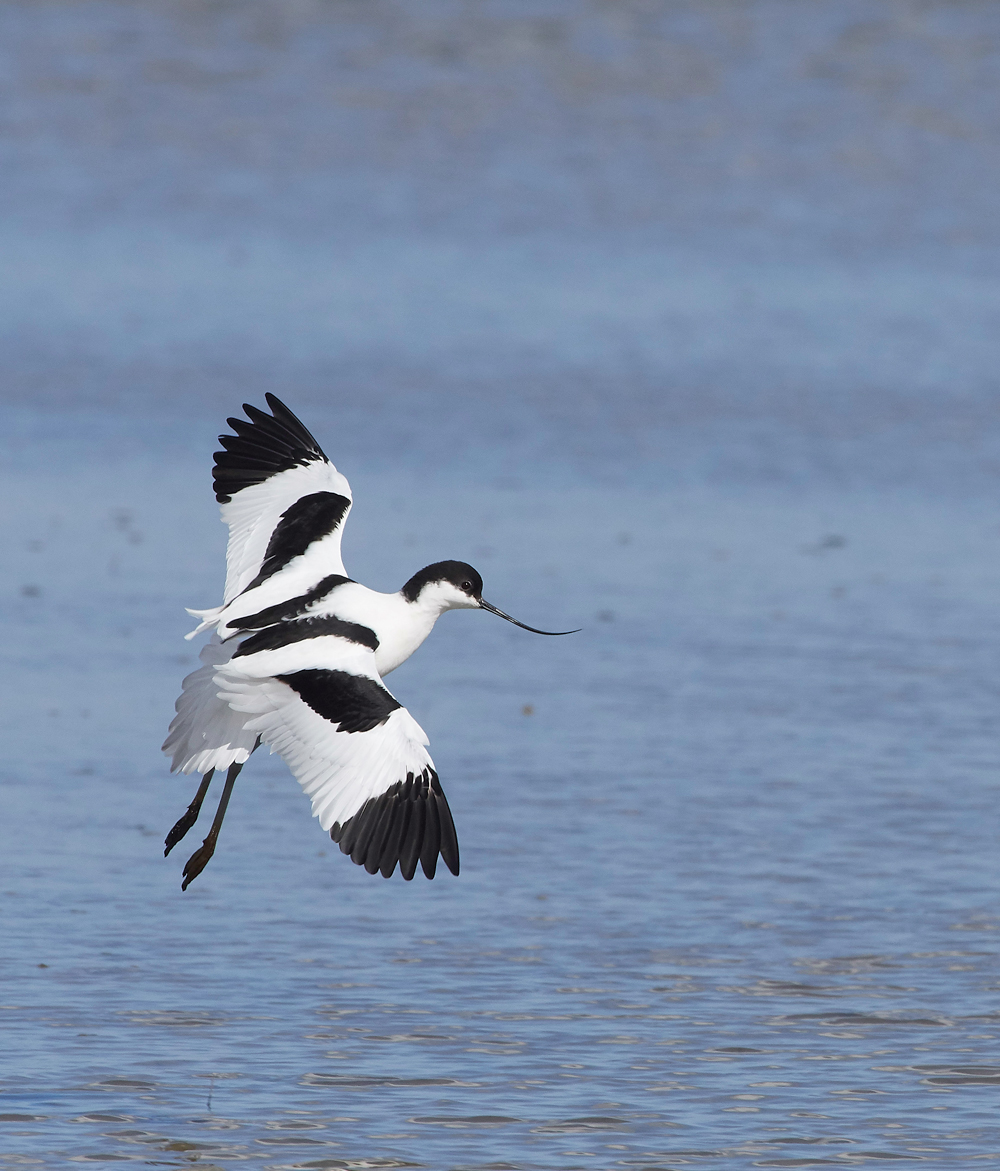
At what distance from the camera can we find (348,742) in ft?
20.1

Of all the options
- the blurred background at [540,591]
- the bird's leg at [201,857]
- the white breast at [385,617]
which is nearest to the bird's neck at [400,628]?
the white breast at [385,617]

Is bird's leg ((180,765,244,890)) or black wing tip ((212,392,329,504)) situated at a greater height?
black wing tip ((212,392,329,504))

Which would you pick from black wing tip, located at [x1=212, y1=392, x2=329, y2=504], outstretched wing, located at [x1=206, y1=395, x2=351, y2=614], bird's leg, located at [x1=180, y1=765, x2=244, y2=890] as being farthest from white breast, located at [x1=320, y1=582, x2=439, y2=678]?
black wing tip, located at [x1=212, y1=392, x2=329, y2=504]

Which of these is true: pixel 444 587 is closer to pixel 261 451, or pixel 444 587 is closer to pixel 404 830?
pixel 261 451

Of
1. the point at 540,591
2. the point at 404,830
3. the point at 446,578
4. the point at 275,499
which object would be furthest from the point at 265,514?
the point at 540,591

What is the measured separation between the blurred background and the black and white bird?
1.89ft

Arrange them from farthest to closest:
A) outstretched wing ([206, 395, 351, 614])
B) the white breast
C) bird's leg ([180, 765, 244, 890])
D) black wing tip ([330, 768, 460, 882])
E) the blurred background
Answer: outstretched wing ([206, 395, 351, 614]) < bird's leg ([180, 765, 244, 890]) < the white breast < the blurred background < black wing tip ([330, 768, 460, 882])

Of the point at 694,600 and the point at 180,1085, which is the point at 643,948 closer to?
the point at 180,1085

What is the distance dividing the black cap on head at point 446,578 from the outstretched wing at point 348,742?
1.70 ft

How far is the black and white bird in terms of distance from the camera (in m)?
6.03

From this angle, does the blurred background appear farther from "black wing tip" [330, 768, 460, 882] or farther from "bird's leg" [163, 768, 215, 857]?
"black wing tip" [330, 768, 460, 882]

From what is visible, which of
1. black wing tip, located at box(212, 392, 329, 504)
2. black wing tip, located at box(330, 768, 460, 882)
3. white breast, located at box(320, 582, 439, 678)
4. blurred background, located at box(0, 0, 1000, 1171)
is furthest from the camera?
black wing tip, located at box(212, 392, 329, 504)

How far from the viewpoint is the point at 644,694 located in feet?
30.8

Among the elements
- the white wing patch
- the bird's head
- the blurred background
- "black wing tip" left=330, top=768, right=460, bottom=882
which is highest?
"black wing tip" left=330, top=768, right=460, bottom=882
